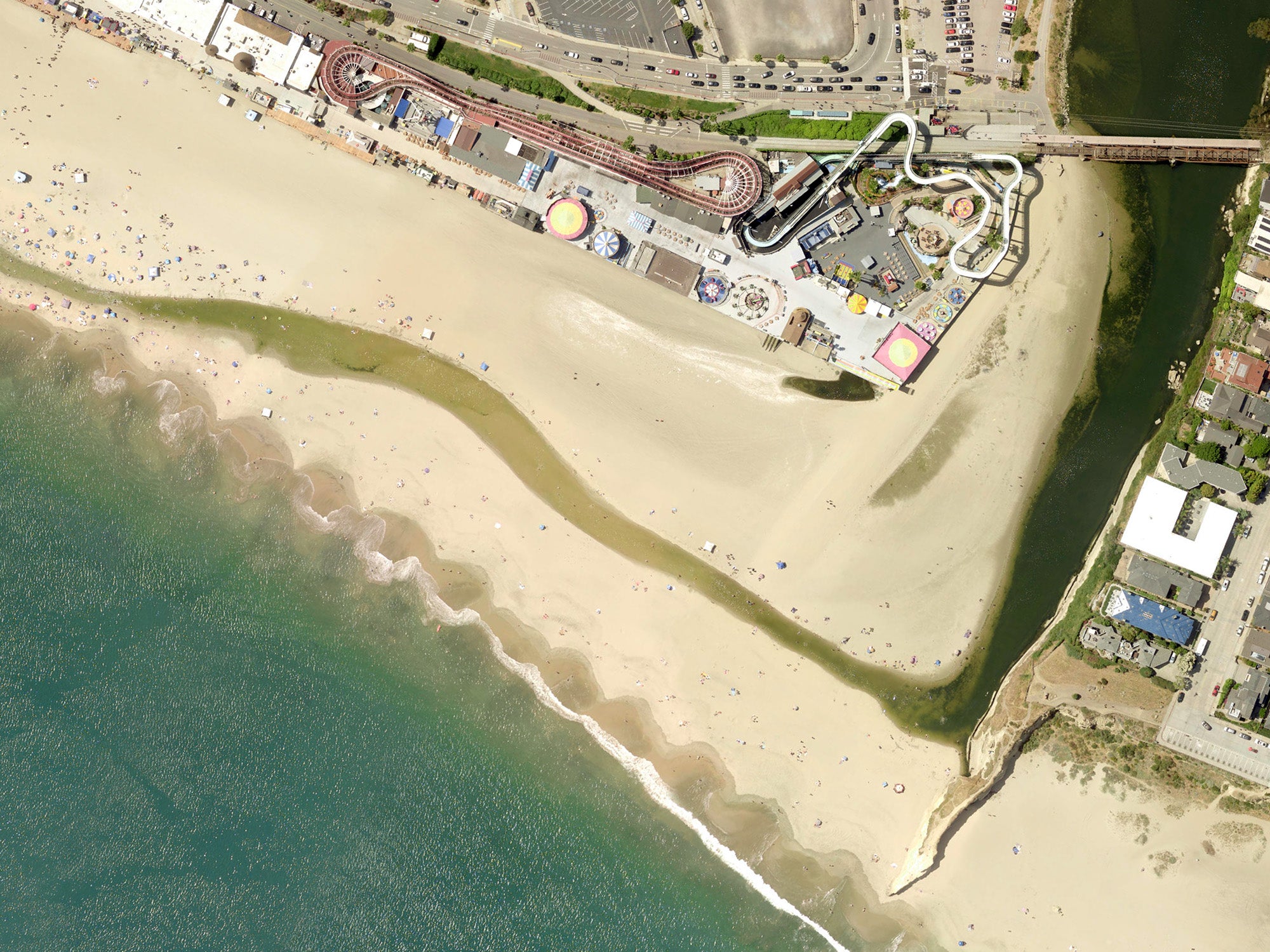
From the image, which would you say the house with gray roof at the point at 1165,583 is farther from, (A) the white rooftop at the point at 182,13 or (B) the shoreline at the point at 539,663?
(A) the white rooftop at the point at 182,13

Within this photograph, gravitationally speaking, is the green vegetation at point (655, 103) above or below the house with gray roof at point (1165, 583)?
above

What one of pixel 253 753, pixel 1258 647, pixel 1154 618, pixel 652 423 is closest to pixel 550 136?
pixel 652 423

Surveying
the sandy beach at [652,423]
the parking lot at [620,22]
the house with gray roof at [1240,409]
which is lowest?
the sandy beach at [652,423]

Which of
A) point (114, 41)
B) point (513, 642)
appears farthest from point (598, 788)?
point (114, 41)

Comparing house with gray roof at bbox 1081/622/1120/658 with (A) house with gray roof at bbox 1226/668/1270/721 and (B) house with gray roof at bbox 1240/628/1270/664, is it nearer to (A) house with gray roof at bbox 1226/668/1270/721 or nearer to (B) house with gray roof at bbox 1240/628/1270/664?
(A) house with gray roof at bbox 1226/668/1270/721

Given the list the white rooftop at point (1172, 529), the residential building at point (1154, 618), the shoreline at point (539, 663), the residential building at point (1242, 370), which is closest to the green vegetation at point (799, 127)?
the residential building at point (1242, 370)

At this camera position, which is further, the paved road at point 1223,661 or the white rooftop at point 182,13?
the white rooftop at point 182,13

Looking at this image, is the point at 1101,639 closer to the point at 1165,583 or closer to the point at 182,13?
the point at 1165,583
